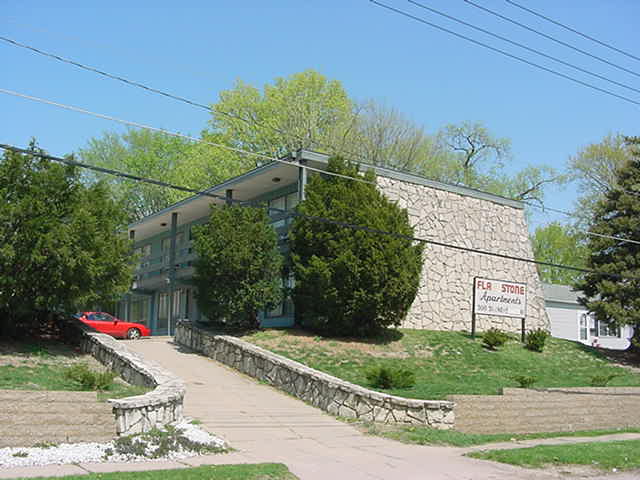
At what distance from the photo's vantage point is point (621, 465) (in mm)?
10594

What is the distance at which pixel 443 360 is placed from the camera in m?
19.8

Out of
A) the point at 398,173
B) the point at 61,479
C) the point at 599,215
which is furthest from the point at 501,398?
the point at 599,215

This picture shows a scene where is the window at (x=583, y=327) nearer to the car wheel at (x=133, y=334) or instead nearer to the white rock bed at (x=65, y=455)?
the car wheel at (x=133, y=334)

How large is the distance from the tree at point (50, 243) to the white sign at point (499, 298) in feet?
38.2

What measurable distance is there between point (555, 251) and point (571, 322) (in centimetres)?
1423

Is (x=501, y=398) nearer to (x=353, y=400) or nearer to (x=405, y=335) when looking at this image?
(x=353, y=400)

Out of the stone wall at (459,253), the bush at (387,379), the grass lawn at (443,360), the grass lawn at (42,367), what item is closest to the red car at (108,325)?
the grass lawn at (42,367)

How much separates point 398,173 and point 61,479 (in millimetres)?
18408

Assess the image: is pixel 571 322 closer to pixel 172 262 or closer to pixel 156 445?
pixel 172 262

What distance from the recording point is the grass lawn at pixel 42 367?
13.0 metres

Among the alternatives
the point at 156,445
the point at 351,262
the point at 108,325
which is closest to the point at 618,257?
the point at 351,262

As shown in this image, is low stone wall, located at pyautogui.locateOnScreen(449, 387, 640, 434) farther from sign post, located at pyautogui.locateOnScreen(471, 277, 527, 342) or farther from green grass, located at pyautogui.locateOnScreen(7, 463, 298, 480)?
sign post, located at pyautogui.locateOnScreen(471, 277, 527, 342)

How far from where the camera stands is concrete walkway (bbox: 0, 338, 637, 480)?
31.1ft

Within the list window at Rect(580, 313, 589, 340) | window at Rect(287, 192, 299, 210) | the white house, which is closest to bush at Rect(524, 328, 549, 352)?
window at Rect(287, 192, 299, 210)
